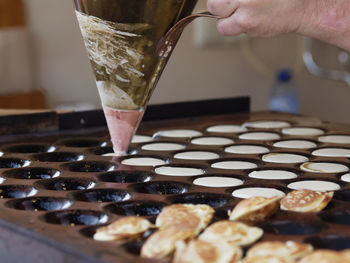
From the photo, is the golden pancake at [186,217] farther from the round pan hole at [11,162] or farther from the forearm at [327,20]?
the forearm at [327,20]

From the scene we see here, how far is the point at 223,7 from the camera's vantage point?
1445 millimetres

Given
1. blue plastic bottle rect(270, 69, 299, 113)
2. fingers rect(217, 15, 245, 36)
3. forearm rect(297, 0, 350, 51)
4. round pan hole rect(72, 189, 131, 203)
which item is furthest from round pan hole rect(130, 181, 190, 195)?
blue plastic bottle rect(270, 69, 299, 113)

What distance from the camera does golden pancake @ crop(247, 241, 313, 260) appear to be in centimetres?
88

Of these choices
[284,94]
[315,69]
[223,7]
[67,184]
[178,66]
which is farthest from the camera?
[315,69]

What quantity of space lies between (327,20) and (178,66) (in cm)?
195

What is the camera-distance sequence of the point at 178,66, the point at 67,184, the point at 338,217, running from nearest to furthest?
the point at 338,217 < the point at 67,184 < the point at 178,66

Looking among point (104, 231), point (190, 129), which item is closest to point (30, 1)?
point (190, 129)

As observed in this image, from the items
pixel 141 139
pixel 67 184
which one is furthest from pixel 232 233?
pixel 141 139

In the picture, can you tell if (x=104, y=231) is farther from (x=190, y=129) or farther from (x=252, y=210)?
(x=190, y=129)

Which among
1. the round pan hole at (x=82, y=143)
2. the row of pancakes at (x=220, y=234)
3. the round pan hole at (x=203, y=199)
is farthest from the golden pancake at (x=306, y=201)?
the round pan hole at (x=82, y=143)

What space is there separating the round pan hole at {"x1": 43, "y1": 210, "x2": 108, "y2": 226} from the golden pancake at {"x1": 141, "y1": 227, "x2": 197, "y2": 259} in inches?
6.8

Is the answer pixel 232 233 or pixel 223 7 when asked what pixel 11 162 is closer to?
pixel 223 7

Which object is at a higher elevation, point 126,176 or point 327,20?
point 327,20

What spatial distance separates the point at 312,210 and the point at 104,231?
335 millimetres
